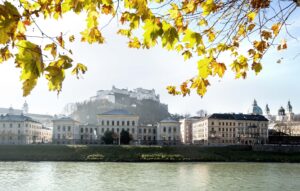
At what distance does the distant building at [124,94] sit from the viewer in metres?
165

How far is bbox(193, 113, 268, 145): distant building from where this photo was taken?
354 feet

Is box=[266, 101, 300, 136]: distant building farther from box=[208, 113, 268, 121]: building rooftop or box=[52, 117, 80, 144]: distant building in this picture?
box=[52, 117, 80, 144]: distant building

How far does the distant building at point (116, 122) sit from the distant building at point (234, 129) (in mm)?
18119

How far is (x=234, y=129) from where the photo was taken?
110m

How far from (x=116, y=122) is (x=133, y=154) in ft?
137

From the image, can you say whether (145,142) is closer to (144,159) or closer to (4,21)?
(144,159)

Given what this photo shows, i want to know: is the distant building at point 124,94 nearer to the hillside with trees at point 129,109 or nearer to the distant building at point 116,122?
the hillside with trees at point 129,109

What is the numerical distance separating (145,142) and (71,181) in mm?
77670

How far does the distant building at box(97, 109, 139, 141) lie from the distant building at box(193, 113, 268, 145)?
18.1m

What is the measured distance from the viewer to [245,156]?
70750 mm

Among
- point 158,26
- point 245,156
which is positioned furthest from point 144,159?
point 158,26

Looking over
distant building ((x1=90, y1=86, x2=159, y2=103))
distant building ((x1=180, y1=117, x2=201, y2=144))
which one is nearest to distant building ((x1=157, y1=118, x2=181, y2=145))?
distant building ((x1=180, y1=117, x2=201, y2=144))

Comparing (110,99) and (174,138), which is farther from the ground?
(110,99)

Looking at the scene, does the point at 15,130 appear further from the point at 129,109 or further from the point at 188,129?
the point at 129,109
